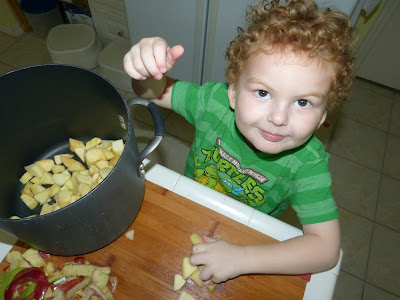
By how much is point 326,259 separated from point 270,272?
11 centimetres

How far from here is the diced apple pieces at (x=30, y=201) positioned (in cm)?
60

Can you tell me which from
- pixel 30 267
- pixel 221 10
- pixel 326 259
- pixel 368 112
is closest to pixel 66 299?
pixel 30 267

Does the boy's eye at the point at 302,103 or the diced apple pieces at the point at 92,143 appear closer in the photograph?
the boy's eye at the point at 302,103

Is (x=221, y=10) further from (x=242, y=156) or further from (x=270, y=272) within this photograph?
(x=270, y=272)

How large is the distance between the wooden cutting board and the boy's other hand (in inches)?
0.8

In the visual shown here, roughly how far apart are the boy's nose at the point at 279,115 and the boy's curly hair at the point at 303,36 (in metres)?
0.10

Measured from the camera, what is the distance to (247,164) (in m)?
0.71

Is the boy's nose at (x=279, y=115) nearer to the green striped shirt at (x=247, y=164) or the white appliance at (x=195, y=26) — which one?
the green striped shirt at (x=247, y=164)

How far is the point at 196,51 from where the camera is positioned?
1.33 metres

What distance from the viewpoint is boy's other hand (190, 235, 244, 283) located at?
538mm

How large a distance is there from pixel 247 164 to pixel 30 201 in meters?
0.47

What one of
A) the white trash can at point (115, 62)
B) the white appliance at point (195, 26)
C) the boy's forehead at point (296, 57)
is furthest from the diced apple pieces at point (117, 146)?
the white trash can at point (115, 62)

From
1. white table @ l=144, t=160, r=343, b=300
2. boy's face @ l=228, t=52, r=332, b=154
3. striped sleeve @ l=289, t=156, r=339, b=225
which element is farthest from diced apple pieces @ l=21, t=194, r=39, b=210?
striped sleeve @ l=289, t=156, r=339, b=225

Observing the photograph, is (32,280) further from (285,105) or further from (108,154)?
(285,105)
